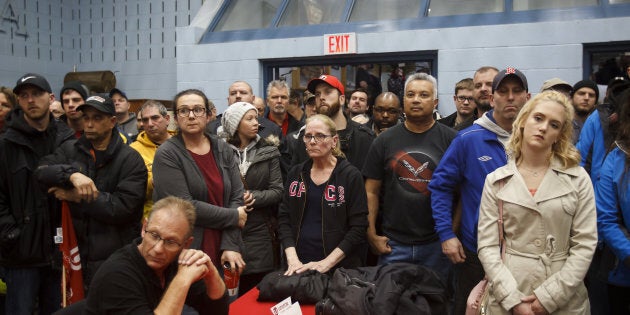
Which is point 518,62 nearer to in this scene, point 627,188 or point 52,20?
point 627,188

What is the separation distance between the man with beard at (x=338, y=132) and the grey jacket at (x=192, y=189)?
2.73 ft

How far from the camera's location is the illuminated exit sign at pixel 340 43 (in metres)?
6.30

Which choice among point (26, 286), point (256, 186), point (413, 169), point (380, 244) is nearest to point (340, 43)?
point (256, 186)

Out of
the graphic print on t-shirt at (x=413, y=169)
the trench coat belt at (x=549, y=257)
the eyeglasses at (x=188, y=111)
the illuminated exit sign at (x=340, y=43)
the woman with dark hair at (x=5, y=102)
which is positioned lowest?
the trench coat belt at (x=549, y=257)

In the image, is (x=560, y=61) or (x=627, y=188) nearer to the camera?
(x=627, y=188)

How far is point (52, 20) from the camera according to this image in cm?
940

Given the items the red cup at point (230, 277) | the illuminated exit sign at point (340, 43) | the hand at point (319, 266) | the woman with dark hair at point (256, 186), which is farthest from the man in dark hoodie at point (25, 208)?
the illuminated exit sign at point (340, 43)

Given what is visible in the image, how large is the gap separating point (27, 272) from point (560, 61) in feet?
17.1

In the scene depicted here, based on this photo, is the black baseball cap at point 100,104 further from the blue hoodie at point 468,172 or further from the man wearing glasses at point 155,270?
the blue hoodie at point 468,172

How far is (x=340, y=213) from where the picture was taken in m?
3.03

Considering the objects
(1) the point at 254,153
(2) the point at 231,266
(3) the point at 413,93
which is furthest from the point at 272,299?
(3) the point at 413,93

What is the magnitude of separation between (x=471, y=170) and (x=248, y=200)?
1.39m

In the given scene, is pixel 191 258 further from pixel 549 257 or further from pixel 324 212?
pixel 549 257

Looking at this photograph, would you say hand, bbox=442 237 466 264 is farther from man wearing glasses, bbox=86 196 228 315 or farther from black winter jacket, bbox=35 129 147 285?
black winter jacket, bbox=35 129 147 285
